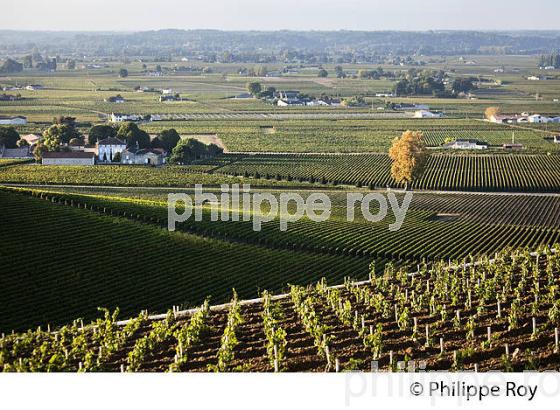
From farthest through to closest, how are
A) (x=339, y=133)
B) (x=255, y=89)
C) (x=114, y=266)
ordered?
(x=255, y=89)
(x=339, y=133)
(x=114, y=266)

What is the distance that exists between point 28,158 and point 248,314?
31398 mm

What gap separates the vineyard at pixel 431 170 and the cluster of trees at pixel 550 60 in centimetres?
7266

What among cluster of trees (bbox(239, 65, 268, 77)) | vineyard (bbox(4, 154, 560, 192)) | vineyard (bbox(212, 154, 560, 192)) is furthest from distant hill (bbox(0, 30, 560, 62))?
vineyard (bbox(4, 154, 560, 192))

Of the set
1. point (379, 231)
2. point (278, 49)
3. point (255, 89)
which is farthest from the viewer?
point (278, 49)

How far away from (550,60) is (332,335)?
11157 centimetres

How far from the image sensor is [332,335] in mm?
12898

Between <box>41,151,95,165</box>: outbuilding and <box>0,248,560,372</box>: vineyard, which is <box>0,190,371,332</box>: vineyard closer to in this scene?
<box>0,248,560,372</box>: vineyard

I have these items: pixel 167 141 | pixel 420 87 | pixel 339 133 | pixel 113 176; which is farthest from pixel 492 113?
pixel 113 176

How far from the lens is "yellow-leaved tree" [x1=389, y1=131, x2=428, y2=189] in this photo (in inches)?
1475

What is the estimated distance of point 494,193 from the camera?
117 ft

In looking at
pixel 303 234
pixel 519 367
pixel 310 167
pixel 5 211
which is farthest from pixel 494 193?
pixel 519 367

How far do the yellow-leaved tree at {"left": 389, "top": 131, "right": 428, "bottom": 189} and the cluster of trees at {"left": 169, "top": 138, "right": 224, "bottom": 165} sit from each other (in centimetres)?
986

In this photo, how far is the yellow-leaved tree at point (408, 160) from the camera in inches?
1475

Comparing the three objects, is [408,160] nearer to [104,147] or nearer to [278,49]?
[104,147]
